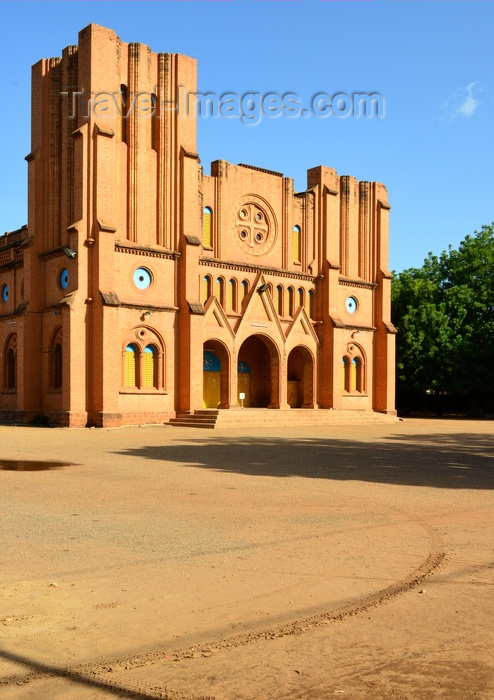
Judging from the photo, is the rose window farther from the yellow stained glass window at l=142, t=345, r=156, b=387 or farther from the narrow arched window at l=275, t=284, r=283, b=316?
the yellow stained glass window at l=142, t=345, r=156, b=387

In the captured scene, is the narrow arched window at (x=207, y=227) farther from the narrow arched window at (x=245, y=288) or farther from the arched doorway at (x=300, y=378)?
the arched doorway at (x=300, y=378)

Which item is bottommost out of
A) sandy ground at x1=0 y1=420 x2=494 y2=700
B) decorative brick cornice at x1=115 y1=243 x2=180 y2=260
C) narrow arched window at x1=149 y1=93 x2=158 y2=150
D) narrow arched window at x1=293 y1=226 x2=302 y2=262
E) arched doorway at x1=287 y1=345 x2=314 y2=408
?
sandy ground at x1=0 y1=420 x2=494 y2=700

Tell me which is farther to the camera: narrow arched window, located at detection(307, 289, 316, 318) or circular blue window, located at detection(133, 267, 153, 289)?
narrow arched window, located at detection(307, 289, 316, 318)

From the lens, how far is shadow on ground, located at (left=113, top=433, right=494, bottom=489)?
1539 centimetres

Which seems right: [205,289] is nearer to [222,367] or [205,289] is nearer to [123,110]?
[222,367]

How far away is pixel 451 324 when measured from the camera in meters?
53.1

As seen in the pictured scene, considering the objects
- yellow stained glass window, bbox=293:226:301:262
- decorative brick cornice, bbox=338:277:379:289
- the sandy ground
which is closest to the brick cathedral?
yellow stained glass window, bbox=293:226:301:262

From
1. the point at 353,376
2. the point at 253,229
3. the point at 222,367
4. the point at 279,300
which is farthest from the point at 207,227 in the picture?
the point at 353,376

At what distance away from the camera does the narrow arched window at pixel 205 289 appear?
38.8 metres

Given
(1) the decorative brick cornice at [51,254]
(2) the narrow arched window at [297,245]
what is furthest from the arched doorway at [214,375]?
(1) the decorative brick cornice at [51,254]

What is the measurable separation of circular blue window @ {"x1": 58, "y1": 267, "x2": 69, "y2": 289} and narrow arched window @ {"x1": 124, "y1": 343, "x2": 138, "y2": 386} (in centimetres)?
398

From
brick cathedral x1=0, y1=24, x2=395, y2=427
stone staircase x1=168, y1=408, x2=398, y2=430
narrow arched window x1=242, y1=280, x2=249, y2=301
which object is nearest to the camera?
brick cathedral x1=0, y1=24, x2=395, y2=427

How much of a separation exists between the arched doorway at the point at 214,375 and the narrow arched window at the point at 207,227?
5087 millimetres

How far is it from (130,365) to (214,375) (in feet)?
21.5
